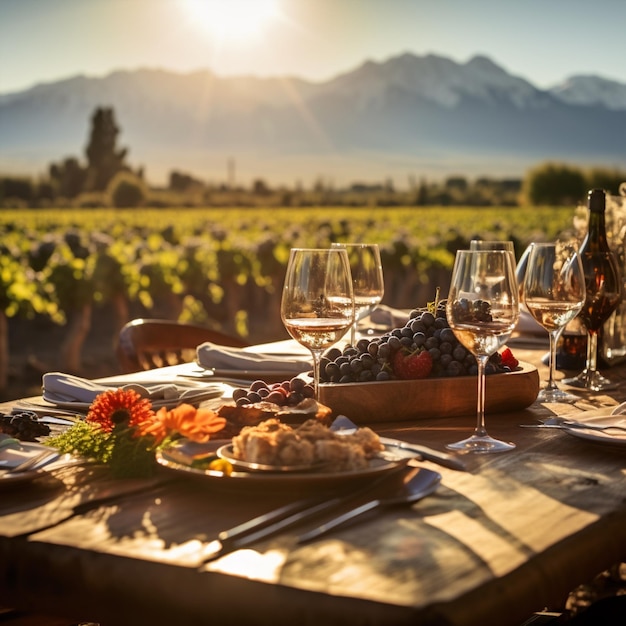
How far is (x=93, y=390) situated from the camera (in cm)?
216

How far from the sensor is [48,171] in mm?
65250

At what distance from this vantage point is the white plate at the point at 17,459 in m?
1.53

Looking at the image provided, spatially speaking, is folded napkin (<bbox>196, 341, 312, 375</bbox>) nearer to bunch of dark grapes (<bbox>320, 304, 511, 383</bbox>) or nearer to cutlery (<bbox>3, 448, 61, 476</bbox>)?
bunch of dark grapes (<bbox>320, 304, 511, 383</bbox>)

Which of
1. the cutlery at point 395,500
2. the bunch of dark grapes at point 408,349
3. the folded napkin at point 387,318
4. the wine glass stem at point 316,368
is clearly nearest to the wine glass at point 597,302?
the bunch of dark grapes at point 408,349

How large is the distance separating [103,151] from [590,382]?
70.8m

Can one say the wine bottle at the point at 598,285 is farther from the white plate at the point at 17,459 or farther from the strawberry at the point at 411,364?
the white plate at the point at 17,459

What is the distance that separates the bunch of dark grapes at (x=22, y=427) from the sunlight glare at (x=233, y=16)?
143 feet

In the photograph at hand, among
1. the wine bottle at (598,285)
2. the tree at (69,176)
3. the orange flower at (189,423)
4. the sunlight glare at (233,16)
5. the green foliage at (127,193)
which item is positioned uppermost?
the sunlight glare at (233,16)

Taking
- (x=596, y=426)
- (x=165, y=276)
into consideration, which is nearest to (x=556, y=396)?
(x=596, y=426)

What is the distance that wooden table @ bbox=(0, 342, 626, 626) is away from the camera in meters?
1.12

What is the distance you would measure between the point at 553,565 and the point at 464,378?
0.85 m

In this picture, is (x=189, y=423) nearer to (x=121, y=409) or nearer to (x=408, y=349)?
(x=121, y=409)

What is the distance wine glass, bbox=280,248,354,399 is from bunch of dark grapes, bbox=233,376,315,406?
15 cm

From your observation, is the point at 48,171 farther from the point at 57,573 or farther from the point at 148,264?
the point at 57,573
